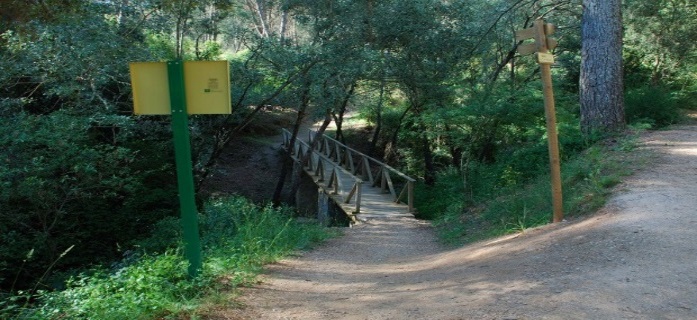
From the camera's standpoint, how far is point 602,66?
370 inches

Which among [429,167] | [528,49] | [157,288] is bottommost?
[157,288]

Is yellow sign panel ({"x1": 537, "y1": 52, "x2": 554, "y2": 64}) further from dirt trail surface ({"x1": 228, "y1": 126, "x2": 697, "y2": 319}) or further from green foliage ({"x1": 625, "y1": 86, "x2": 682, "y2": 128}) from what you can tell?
green foliage ({"x1": 625, "y1": 86, "x2": 682, "y2": 128})

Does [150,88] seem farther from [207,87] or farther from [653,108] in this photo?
[653,108]

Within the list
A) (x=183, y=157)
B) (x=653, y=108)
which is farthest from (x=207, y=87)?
(x=653, y=108)

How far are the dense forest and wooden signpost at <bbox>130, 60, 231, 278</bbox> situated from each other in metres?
1.20

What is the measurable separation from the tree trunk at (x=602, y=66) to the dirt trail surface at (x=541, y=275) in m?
2.48

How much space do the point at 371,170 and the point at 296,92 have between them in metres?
6.15

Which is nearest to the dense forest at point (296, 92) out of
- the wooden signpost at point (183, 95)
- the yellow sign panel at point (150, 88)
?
the wooden signpost at point (183, 95)

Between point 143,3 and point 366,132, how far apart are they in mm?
16043

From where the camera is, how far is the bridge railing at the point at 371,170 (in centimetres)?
1325

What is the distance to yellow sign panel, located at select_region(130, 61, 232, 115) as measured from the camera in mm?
3992

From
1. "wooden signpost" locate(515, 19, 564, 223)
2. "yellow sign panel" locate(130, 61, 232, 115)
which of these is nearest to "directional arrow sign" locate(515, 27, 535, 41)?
"wooden signpost" locate(515, 19, 564, 223)

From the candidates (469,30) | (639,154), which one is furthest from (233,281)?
(469,30)

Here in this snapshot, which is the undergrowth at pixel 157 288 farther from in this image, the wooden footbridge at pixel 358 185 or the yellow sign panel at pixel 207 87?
the wooden footbridge at pixel 358 185
